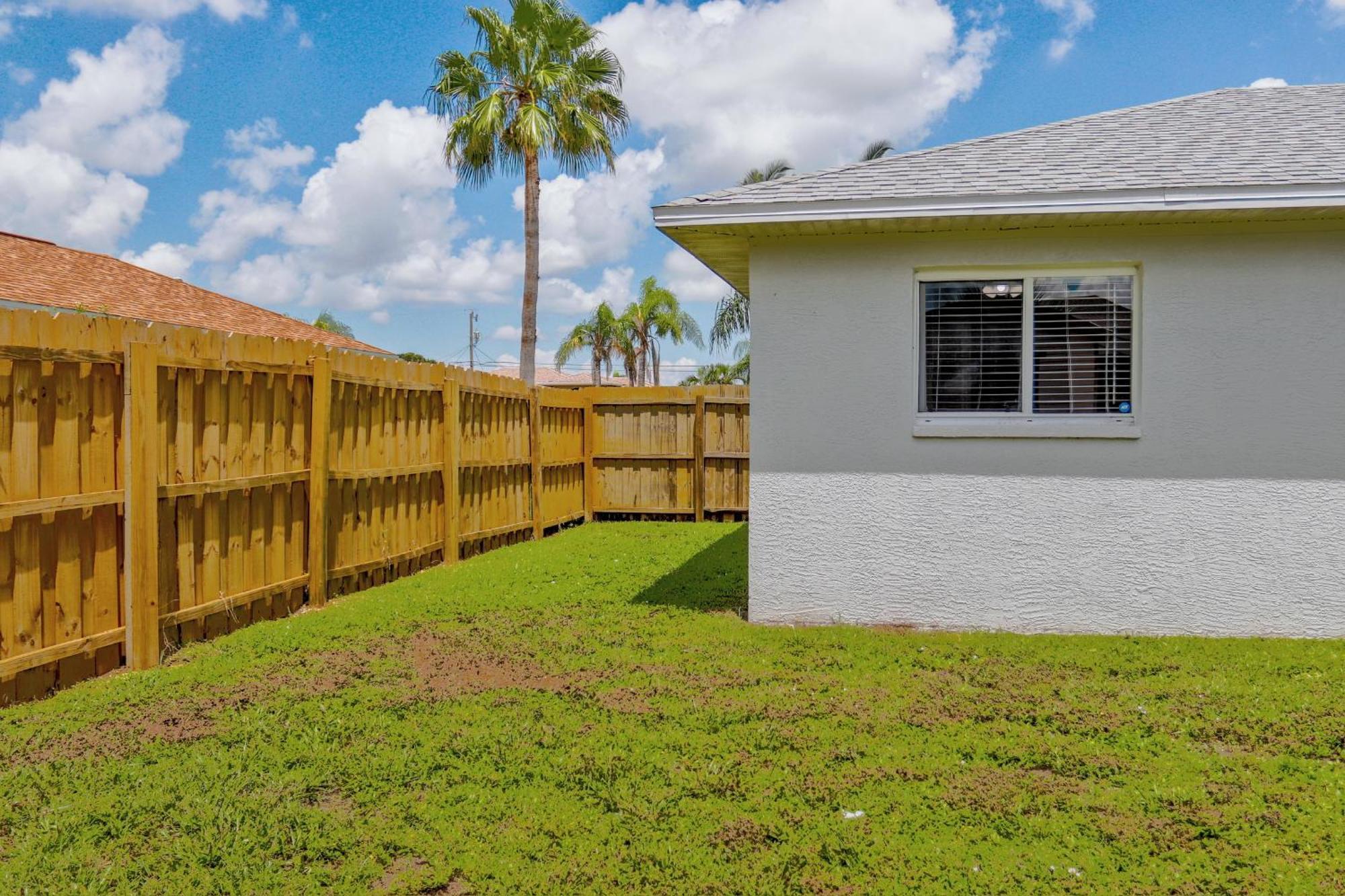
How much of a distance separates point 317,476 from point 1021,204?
564 cm

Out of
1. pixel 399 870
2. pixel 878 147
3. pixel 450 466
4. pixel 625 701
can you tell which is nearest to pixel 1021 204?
pixel 625 701

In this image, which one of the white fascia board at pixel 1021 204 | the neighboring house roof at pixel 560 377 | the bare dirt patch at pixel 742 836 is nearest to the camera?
the bare dirt patch at pixel 742 836

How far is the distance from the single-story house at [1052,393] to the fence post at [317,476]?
3025 millimetres

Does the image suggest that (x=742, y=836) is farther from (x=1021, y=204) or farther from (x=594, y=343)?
(x=594, y=343)

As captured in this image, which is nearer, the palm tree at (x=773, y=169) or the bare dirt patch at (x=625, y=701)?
the bare dirt patch at (x=625, y=701)

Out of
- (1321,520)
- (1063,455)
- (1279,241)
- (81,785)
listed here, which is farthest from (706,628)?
(1279,241)

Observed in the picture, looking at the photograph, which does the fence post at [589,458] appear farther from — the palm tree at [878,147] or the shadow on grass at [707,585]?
the palm tree at [878,147]

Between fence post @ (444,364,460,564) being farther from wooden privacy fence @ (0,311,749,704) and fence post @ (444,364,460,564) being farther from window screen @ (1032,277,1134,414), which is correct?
window screen @ (1032,277,1134,414)

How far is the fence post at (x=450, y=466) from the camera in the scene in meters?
9.16

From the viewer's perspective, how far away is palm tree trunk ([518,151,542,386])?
19.0 meters

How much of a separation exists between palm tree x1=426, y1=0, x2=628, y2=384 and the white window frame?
44.5 feet

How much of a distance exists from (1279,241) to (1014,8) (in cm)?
750

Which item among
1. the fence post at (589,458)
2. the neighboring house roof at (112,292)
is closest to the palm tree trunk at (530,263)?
the neighboring house roof at (112,292)

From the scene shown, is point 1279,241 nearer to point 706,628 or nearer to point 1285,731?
point 1285,731
